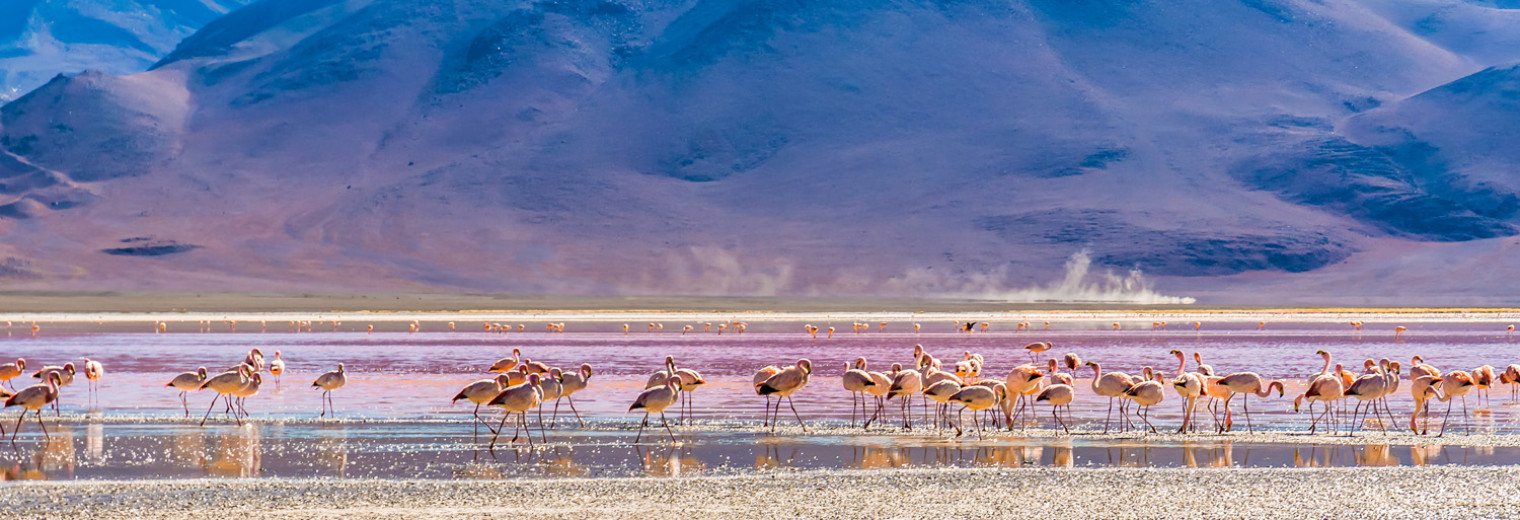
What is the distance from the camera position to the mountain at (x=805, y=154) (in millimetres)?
114500

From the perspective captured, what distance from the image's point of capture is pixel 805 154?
134 meters

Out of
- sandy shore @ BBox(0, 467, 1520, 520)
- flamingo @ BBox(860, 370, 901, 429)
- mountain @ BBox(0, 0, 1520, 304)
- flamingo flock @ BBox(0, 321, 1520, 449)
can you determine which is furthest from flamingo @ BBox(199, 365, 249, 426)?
mountain @ BBox(0, 0, 1520, 304)

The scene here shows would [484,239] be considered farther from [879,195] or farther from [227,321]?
[227,321]

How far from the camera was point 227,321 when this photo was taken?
60.7 meters

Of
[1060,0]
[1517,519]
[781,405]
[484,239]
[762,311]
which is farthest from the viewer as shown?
[1060,0]

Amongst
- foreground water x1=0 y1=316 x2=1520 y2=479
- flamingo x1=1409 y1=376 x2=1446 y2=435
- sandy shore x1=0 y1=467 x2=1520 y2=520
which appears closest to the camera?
sandy shore x1=0 y1=467 x2=1520 y2=520

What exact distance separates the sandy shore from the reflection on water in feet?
2.52

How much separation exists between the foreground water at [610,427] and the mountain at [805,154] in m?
65.3

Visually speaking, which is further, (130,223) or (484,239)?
(130,223)

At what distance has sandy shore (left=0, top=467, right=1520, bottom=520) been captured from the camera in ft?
43.4

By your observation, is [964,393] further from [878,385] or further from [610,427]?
[610,427]

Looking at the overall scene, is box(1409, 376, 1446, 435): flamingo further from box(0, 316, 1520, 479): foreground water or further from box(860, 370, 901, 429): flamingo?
box(860, 370, 901, 429): flamingo

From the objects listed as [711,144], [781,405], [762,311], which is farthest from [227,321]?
[711,144]

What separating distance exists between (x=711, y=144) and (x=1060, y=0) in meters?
41.1
